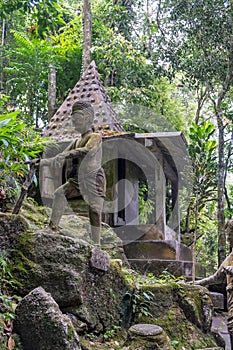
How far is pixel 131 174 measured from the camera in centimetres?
1030

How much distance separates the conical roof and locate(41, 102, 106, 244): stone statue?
3503 millimetres

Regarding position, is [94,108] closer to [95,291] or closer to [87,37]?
[87,37]

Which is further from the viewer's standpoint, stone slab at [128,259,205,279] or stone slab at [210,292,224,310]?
stone slab at [128,259,205,279]

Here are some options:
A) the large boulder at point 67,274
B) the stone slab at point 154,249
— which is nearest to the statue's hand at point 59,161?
the large boulder at point 67,274

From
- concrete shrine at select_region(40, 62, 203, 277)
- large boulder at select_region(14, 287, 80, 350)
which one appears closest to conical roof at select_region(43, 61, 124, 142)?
concrete shrine at select_region(40, 62, 203, 277)

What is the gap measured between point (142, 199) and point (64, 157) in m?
7.16

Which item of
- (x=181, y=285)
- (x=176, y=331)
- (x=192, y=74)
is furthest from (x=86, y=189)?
(x=192, y=74)

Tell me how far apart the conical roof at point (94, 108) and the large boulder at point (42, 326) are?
6.06 meters

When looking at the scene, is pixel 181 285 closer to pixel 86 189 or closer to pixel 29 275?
pixel 86 189

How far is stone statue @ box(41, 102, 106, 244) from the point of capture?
5258mm

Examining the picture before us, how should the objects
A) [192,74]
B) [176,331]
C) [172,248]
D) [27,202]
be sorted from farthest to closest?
[192,74]
[172,248]
[27,202]
[176,331]

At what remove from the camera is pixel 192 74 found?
45.9 feet

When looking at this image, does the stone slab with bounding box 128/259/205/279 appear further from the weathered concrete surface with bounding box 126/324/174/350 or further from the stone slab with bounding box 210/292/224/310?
the weathered concrete surface with bounding box 126/324/174/350

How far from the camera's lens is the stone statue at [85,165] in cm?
526
